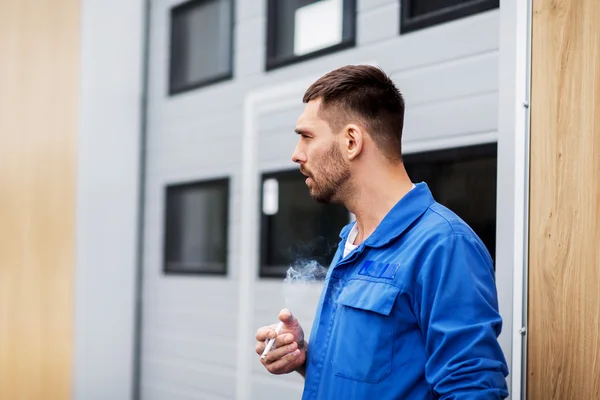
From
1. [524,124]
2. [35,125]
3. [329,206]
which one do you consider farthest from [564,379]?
[35,125]

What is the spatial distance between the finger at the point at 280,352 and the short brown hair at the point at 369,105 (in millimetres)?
504

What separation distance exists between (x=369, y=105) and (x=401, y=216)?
290 millimetres

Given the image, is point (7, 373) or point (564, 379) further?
point (7, 373)

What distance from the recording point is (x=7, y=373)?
3475 mm

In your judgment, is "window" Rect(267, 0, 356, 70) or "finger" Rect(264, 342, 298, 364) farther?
"window" Rect(267, 0, 356, 70)

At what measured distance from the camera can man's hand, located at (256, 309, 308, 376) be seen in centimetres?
173

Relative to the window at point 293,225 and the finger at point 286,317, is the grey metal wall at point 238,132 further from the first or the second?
the finger at point 286,317

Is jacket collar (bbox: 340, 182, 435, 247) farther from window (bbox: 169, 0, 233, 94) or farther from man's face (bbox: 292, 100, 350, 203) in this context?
window (bbox: 169, 0, 233, 94)

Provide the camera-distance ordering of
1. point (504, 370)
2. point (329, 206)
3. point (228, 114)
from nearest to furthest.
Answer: point (504, 370) → point (329, 206) → point (228, 114)

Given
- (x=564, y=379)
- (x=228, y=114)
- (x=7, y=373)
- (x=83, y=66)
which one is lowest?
(x=7, y=373)

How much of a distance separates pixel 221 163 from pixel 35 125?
1.05 metres

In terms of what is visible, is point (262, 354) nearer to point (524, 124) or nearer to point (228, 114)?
point (524, 124)

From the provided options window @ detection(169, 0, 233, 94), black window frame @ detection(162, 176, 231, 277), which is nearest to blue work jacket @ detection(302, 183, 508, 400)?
black window frame @ detection(162, 176, 231, 277)

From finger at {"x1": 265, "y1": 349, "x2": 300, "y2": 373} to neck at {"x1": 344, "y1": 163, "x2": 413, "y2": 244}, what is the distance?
33 cm
